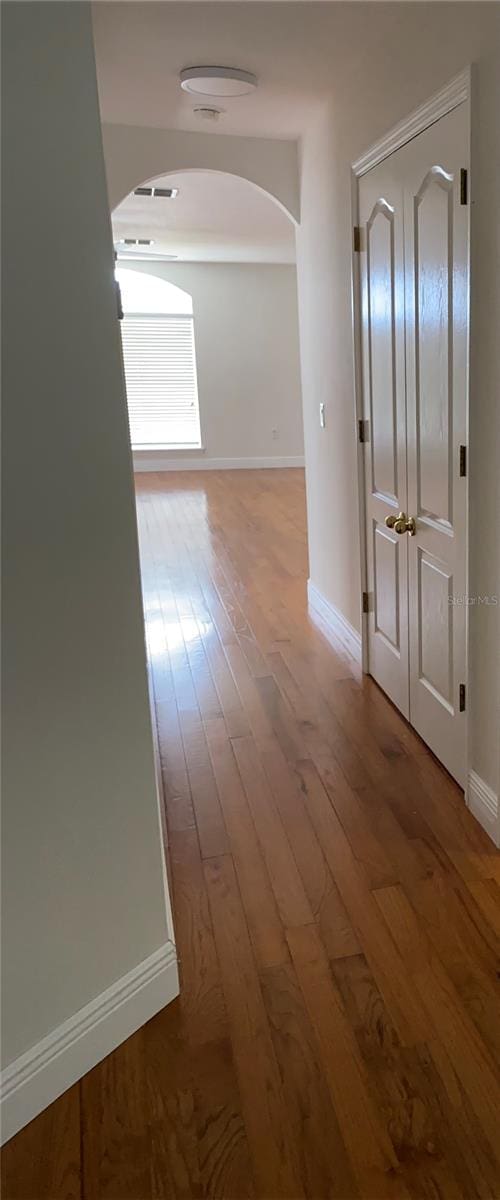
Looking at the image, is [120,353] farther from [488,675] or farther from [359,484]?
[359,484]

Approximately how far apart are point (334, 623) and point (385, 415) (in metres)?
1.43

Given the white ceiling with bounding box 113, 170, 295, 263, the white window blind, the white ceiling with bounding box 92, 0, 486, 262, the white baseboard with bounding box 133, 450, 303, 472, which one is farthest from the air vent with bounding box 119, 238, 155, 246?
the white ceiling with bounding box 92, 0, 486, 262

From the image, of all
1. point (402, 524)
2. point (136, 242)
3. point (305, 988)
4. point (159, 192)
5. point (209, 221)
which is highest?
point (136, 242)

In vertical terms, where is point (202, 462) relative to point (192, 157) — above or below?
below

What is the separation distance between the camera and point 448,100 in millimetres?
2234

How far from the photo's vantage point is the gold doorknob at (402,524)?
2.80 m

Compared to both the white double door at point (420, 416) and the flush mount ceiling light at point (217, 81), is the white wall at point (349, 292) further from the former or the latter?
the flush mount ceiling light at point (217, 81)

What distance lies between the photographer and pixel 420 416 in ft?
8.71

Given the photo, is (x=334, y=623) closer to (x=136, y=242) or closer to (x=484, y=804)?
(x=484, y=804)

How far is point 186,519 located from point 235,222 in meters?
2.62

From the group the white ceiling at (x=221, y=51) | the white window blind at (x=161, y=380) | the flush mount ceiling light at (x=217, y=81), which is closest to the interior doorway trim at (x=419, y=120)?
the white ceiling at (x=221, y=51)

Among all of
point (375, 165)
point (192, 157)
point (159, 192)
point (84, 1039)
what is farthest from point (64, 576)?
point (159, 192)

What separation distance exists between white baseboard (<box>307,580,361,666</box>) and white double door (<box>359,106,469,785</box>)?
1.41 feet

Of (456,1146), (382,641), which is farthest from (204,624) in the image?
(456,1146)
